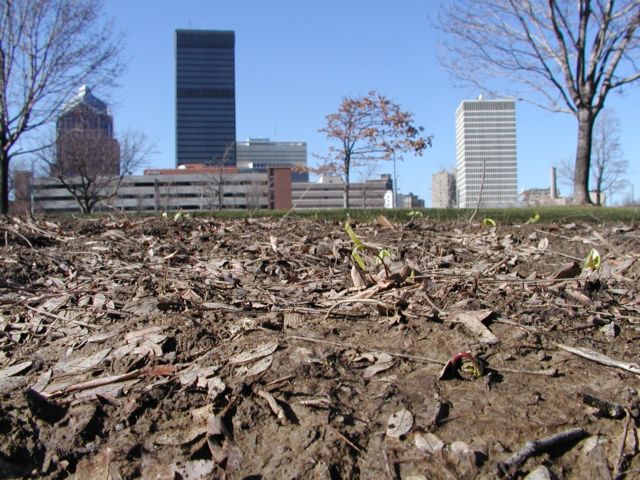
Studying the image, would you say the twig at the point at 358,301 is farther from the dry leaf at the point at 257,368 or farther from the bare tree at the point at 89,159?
the bare tree at the point at 89,159

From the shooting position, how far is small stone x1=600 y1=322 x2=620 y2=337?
1.89m

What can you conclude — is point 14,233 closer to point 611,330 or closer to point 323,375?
point 323,375

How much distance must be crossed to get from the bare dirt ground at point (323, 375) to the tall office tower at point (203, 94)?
149 meters

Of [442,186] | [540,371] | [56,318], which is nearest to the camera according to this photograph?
[540,371]

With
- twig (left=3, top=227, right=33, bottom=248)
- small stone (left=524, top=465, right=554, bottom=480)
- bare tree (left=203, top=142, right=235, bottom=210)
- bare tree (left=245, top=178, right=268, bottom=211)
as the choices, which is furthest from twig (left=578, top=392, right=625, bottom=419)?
bare tree (left=245, top=178, right=268, bottom=211)

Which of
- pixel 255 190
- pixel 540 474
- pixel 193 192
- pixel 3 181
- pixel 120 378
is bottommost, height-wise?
pixel 540 474

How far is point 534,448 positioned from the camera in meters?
1.35

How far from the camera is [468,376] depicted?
164cm

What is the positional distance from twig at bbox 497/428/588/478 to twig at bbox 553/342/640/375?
1.12ft

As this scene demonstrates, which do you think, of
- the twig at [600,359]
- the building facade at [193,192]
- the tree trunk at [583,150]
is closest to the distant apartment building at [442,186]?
the building facade at [193,192]

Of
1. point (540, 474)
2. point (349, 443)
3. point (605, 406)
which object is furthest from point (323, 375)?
point (605, 406)

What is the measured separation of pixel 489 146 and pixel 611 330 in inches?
2743

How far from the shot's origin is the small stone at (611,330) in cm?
189

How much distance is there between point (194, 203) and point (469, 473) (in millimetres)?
61938
